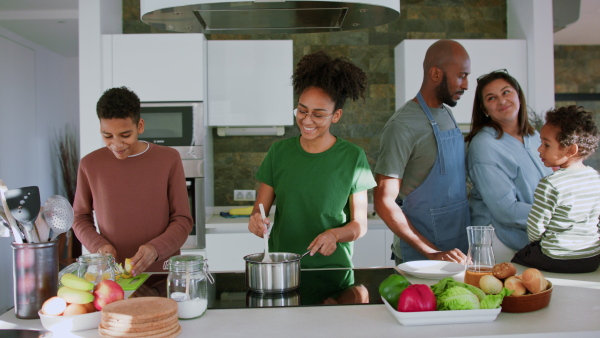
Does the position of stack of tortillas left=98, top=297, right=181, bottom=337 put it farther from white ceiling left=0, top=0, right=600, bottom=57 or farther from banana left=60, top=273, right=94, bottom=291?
white ceiling left=0, top=0, right=600, bottom=57

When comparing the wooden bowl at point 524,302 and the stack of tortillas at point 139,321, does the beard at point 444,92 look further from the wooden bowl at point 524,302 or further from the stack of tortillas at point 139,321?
the stack of tortillas at point 139,321

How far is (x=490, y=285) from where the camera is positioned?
153 centimetres

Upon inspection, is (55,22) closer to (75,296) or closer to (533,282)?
(75,296)

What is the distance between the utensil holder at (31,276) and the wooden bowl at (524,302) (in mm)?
1221

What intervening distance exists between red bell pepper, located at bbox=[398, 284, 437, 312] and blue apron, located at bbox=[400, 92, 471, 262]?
0.93m

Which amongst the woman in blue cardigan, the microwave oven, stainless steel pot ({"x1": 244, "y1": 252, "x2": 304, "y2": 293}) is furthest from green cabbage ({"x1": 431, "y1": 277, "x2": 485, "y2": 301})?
the microwave oven

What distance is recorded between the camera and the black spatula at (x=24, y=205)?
1.42 metres

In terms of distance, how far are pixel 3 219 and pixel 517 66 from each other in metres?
3.61

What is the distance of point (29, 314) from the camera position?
1.48 meters

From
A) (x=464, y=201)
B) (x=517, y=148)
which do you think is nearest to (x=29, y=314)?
(x=464, y=201)

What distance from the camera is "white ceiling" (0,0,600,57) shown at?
173 inches

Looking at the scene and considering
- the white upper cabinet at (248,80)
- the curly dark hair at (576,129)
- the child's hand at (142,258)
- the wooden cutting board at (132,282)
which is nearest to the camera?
the wooden cutting board at (132,282)

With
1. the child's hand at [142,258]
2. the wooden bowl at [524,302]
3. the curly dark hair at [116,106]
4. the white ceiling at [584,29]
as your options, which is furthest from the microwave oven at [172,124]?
the white ceiling at [584,29]

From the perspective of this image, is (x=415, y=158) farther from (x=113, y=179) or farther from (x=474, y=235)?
(x=113, y=179)
